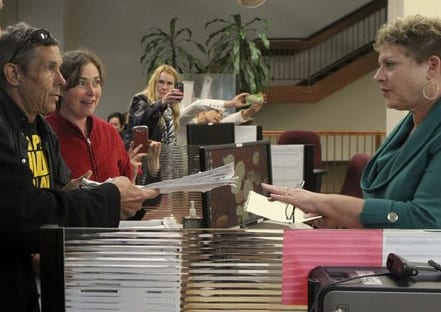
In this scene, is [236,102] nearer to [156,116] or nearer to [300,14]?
[156,116]

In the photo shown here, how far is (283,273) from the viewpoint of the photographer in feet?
3.67

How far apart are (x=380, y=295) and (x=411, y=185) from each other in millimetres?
659

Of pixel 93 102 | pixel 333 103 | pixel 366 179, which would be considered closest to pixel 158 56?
pixel 333 103

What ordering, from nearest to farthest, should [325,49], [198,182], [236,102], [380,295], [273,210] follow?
[380,295], [198,182], [273,210], [236,102], [325,49]

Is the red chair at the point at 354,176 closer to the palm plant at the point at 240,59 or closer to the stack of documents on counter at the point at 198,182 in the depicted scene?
the stack of documents on counter at the point at 198,182

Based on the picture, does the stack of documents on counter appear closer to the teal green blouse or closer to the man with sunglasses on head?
the man with sunglasses on head

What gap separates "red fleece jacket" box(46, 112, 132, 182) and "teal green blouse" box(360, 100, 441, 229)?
3.59 feet

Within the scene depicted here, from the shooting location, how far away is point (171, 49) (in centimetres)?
1004

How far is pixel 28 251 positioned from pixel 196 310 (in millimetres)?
457

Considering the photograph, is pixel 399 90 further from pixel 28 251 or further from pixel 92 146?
pixel 92 146

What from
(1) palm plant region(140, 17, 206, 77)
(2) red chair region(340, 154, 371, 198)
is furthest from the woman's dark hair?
(1) palm plant region(140, 17, 206, 77)

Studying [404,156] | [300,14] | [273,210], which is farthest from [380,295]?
[300,14]

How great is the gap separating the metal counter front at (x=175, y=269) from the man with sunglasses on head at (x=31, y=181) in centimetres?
22

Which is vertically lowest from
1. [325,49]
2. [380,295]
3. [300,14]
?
[380,295]
